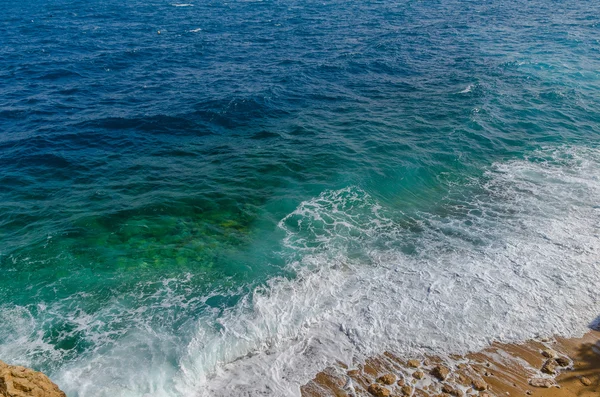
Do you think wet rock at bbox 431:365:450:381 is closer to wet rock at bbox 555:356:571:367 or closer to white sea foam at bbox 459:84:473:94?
wet rock at bbox 555:356:571:367

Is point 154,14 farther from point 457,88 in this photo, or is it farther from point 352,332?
point 352,332

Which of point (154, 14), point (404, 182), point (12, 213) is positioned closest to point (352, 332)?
point (404, 182)

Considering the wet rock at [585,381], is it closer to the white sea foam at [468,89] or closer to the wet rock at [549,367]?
the wet rock at [549,367]

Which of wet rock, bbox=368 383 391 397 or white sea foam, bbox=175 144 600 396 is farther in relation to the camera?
white sea foam, bbox=175 144 600 396

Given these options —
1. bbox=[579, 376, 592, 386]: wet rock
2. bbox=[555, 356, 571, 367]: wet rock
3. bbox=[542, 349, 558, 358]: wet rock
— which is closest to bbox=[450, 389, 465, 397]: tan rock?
bbox=[542, 349, 558, 358]: wet rock

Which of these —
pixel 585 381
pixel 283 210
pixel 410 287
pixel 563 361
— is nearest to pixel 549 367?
pixel 563 361

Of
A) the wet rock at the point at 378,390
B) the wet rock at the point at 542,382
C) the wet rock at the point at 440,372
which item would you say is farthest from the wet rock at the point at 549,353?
the wet rock at the point at 378,390
